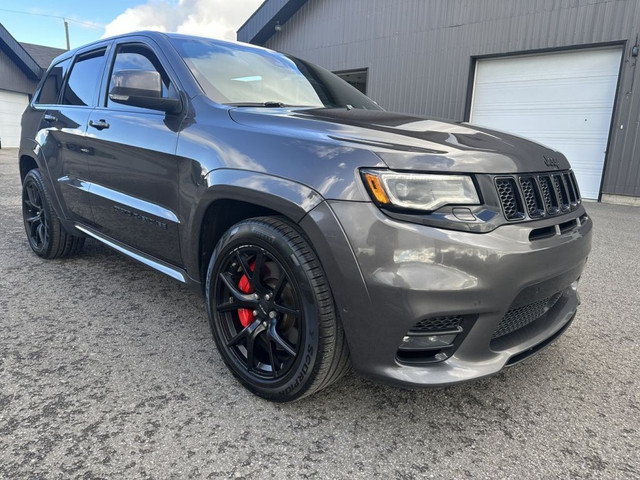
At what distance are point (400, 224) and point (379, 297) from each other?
27 cm

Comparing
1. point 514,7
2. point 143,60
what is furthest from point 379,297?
point 514,7

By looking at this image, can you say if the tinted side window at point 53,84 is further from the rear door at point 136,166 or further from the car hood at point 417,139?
the car hood at point 417,139

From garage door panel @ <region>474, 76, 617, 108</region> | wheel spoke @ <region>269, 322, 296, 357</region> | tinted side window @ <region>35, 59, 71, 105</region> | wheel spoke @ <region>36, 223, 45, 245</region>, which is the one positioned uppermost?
garage door panel @ <region>474, 76, 617, 108</region>

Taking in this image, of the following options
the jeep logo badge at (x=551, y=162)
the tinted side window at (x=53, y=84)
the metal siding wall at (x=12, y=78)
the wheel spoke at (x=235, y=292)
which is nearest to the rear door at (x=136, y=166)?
the wheel spoke at (x=235, y=292)

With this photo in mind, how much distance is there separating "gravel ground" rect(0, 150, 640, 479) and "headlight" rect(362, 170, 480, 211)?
952mm

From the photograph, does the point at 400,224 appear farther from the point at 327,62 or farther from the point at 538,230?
the point at 327,62

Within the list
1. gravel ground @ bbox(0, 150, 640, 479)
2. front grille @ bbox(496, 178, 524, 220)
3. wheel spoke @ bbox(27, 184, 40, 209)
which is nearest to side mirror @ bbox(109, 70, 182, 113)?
gravel ground @ bbox(0, 150, 640, 479)

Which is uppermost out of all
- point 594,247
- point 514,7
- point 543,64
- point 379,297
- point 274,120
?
point 514,7

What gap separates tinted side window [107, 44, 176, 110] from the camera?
2459mm

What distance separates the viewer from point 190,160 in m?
Result: 2.21

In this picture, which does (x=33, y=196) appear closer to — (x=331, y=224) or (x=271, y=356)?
(x=271, y=356)

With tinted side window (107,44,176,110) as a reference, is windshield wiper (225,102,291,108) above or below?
below

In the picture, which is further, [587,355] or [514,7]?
[514,7]

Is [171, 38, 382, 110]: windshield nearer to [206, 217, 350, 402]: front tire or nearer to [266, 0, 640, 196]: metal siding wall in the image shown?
[206, 217, 350, 402]: front tire
